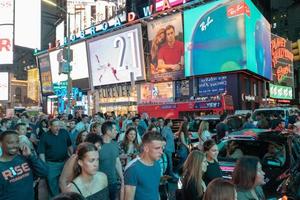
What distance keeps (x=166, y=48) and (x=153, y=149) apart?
115ft

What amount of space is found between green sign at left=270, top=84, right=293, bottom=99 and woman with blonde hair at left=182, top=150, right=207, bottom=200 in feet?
137

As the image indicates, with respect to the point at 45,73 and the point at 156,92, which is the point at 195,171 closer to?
the point at 156,92

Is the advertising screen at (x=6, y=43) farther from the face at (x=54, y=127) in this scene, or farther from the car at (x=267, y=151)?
the car at (x=267, y=151)

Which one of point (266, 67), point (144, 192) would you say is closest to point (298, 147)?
point (144, 192)

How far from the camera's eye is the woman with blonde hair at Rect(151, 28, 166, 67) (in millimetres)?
38778

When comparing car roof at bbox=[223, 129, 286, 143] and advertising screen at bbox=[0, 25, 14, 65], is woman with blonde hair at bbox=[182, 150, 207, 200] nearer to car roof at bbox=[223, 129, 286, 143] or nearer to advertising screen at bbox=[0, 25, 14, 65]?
car roof at bbox=[223, 129, 286, 143]

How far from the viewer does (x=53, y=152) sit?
24.3 ft

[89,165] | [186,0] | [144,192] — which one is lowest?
[144,192]

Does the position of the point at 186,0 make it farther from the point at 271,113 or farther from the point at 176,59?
the point at 271,113

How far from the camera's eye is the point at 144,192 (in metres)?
3.84

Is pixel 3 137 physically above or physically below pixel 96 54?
below

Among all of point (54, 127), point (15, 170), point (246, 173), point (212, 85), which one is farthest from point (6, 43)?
point (246, 173)

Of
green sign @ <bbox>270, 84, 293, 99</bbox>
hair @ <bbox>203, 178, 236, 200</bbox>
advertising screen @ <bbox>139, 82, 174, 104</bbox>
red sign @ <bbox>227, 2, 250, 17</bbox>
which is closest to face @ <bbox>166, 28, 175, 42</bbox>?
advertising screen @ <bbox>139, 82, 174, 104</bbox>

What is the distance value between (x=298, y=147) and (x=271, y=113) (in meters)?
11.2
